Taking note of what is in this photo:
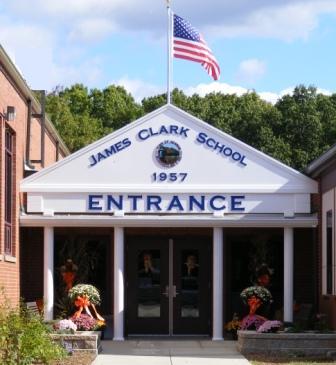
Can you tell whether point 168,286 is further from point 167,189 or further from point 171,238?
point 167,189

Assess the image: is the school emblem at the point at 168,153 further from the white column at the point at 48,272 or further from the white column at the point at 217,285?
the white column at the point at 48,272

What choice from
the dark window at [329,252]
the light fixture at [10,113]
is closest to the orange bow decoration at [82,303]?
the light fixture at [10,113]

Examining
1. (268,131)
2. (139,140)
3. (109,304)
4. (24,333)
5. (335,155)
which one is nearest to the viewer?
(24,333)

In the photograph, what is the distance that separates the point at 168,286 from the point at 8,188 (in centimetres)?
481

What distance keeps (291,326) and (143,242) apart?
471 cm

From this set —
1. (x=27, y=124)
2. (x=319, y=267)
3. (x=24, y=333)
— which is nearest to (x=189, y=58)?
(x=27, y=124)

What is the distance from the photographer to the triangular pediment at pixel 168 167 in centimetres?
2239

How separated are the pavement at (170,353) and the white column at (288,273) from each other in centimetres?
145

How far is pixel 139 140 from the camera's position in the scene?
2244 centimetres

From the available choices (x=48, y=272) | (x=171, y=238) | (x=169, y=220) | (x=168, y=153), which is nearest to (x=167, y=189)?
(x=169, y=220)

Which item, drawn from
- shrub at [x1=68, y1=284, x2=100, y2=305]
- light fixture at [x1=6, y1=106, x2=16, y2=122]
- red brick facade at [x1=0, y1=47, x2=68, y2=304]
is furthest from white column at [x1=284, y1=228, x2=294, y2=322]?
light fixture at [x1=6, y1=106, x2=16, y2=122]

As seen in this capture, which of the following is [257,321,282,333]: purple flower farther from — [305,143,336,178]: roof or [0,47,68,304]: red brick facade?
[0,47,68,304]: red brick facade

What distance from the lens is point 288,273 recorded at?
22.5 m

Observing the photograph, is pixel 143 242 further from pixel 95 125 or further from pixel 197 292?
pixel 95 125
